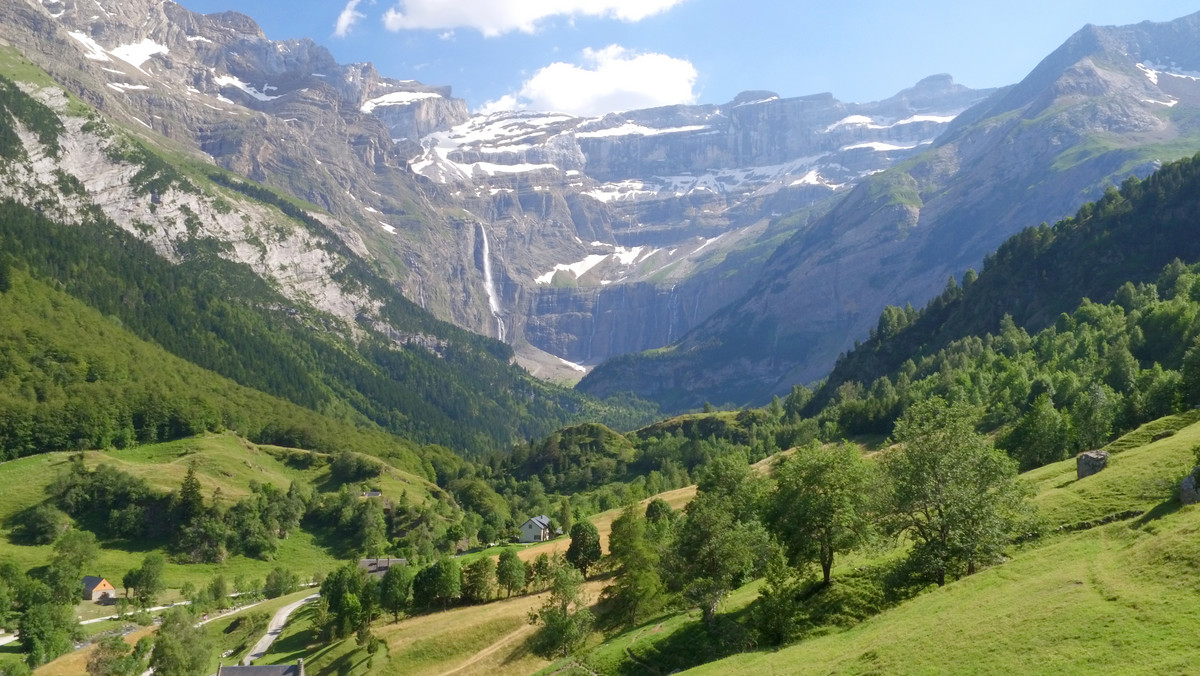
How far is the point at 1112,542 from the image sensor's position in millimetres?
44875

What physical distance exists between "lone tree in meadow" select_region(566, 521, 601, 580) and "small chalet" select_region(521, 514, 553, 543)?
2049 inches

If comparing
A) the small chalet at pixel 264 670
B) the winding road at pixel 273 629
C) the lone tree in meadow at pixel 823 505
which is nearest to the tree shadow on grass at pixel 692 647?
the lone tree in meadow at pixel 823 505

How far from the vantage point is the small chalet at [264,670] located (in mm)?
82875

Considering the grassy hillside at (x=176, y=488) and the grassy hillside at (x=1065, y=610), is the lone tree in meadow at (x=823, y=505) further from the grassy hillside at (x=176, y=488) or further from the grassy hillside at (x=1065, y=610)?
the grassy hillside at (x=176, y=488)

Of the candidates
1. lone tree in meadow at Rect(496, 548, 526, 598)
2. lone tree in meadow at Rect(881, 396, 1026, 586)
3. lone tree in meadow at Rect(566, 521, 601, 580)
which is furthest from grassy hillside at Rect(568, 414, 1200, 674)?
lone tree in meadow at Rect(496, 548, 526, 598)

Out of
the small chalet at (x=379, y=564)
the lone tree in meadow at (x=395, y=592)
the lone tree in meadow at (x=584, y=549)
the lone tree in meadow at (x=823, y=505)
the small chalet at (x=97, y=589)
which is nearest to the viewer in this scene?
the lone tree in meadow at (x=823, y=505)

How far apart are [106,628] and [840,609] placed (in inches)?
4474

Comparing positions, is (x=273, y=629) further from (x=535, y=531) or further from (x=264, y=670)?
(x=535, y=531)

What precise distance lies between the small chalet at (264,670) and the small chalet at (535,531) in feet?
223

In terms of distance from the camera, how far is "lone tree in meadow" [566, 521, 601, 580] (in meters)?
97.4

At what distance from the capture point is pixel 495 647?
80688 millimetres

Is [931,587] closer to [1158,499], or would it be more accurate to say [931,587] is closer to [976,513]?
[976,513]

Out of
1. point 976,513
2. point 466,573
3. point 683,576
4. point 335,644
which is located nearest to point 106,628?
point 335,644

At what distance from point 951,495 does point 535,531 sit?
111 meters
